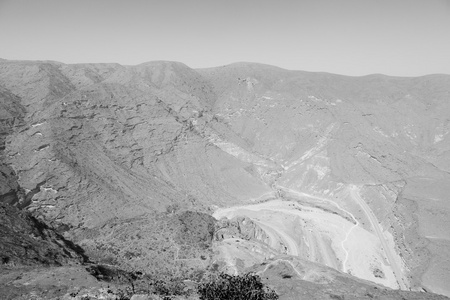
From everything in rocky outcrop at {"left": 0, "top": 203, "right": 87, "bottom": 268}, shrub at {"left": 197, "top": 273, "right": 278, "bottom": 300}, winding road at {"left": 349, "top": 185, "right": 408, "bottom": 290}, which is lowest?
winding road at {"left": 349, "top": 185, "right": 408, "bottom": 290}

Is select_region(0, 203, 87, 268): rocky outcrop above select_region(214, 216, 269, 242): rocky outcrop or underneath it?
above

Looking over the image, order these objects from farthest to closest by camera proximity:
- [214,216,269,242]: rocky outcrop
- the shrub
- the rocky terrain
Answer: [214,216,269,242]: rocky outcrop, the rocky terrain, the shrub

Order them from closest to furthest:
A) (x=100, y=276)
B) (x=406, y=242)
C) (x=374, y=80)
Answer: (x=100, y=276) → (x=406, y=242) → (x=374, y=80)

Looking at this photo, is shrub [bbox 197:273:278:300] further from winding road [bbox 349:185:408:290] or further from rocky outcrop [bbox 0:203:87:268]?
winding road [bbox 349:185:408:290]

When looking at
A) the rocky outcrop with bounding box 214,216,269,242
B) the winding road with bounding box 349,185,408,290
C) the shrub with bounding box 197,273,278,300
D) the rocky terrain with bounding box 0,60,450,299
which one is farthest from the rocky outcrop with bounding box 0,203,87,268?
the winding road with bounding box 349,185,408,290

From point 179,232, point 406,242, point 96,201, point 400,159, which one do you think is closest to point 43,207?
point 96,201

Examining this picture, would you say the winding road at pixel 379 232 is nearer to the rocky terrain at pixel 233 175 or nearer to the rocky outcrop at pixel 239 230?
the rocky terrain at pixel 233 175

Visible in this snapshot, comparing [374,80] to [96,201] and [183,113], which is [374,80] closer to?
[183,113]

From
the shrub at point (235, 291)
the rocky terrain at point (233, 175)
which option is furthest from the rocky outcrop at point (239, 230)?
the shrub at point (235, 291)

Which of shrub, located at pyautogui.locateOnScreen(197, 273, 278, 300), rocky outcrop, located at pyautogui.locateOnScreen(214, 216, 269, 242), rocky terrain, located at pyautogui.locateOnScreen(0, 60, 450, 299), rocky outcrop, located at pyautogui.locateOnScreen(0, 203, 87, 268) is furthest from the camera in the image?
rocky outcrop, located at pyautogui.locateOnScreen(214, 216, 269, 242)
